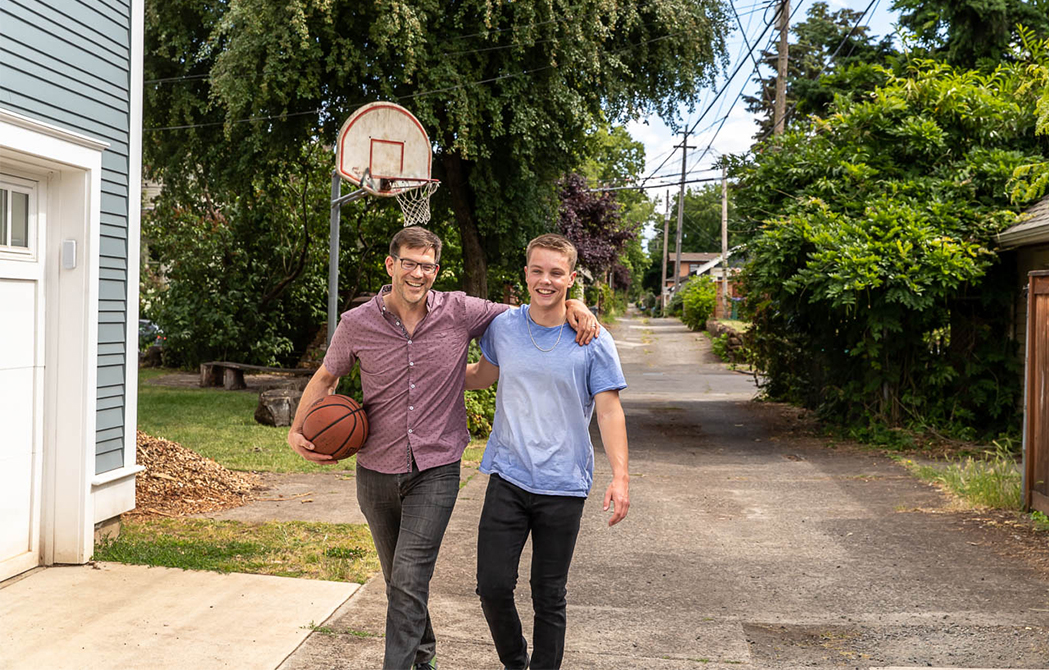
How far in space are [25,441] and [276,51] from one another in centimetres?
921

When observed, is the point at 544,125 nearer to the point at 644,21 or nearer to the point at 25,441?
the point at 644,21

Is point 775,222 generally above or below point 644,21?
below

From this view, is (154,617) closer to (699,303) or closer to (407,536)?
(407,536)

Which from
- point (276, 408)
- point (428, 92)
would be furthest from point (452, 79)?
point (276, 408)

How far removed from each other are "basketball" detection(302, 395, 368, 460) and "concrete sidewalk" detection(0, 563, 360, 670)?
1.13 meters

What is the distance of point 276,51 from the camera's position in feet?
46.7

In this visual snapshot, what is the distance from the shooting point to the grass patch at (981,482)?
357 inches

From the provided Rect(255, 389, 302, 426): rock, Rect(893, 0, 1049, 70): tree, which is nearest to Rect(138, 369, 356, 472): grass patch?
Rect(255, 389, 302, 426): rock

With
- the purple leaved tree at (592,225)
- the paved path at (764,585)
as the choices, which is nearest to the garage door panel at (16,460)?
the paved path at (764,585)

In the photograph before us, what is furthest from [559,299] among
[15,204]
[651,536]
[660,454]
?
[660,454]

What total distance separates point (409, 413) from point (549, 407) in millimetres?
586

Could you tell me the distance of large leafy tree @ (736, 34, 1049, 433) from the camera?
12289 mm

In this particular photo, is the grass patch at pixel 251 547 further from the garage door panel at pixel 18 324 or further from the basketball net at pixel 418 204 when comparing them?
the basketball net at pixel 418 204

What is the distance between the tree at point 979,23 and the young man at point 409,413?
1536 cm
